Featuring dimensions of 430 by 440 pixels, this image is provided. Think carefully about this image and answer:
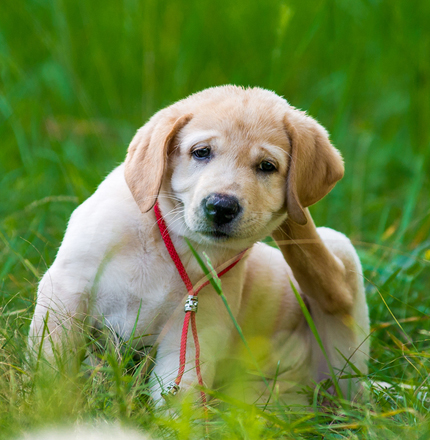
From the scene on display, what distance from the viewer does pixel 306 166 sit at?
9.22 ft

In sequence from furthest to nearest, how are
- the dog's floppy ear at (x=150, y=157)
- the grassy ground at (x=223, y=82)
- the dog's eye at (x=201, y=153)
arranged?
1. the grassy ground at (x=223, y=82)
2. the dog's eye at (x=201, y=153)
3. the dog's floppy ear at (x=150, y=157)

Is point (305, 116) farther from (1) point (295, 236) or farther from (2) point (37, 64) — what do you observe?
(2) point (37, 64)

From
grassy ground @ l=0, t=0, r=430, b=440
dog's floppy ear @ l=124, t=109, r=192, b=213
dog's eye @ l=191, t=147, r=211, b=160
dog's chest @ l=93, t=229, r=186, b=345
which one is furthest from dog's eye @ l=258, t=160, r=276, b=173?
grassy ground @ l=0, t=0, r=430, b=440

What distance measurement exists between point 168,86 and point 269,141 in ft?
10.9

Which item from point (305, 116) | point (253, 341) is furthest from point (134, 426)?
point (305, 116)

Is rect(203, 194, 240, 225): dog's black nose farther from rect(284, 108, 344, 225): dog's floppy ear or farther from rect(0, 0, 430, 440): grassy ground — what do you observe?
rect(0, 0, 430, 440): grassy ground

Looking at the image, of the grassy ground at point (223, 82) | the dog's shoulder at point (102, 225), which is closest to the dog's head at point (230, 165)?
the dog's shoulder at point (102, 225)

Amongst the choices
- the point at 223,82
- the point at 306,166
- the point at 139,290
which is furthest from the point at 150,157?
the point at 223,82

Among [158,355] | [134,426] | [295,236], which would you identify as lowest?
[158,355]

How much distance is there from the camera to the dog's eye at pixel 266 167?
8.91 feet

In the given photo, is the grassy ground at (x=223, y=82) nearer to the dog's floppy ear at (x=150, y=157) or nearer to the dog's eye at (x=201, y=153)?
the dog's floppy ear at (x=150, y=157)

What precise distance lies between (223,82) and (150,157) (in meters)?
3.74

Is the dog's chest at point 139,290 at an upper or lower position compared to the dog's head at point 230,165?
lower

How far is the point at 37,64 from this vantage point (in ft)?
20.6
